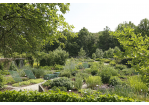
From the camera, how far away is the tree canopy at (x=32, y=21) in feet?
9.50

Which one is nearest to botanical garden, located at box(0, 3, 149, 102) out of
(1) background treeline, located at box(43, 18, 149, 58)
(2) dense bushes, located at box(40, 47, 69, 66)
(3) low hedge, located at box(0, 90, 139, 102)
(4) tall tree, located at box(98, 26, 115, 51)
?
(3) low hedge, located at box(0, 90, 139, 102)

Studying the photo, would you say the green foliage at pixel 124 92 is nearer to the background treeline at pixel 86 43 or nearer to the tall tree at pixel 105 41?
the background treeline at pixel 86 43

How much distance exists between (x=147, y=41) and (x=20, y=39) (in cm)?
432

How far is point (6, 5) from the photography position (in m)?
2.62

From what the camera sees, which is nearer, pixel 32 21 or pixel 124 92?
pixel 32 21

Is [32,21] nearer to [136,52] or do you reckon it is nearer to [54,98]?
[54,98]

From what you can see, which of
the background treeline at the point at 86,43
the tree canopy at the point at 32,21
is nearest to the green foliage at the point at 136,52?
the tree canopy at the point at 32,21

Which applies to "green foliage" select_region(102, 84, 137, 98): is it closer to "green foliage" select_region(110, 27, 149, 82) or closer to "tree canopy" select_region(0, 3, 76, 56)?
"green foliage" select_region(110, 27, 149, 82)

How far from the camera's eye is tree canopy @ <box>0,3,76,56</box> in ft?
9.50

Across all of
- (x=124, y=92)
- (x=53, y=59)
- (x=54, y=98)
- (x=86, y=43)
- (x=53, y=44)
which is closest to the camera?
(x=54, y=98)

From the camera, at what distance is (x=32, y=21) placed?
10.9 feet

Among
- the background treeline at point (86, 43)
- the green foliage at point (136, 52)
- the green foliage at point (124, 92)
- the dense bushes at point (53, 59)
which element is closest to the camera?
the green foliage at point (136, 52)

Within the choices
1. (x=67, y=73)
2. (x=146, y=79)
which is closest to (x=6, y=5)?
(x=146, y=79)

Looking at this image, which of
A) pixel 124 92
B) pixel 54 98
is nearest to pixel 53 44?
pixel 54 98
